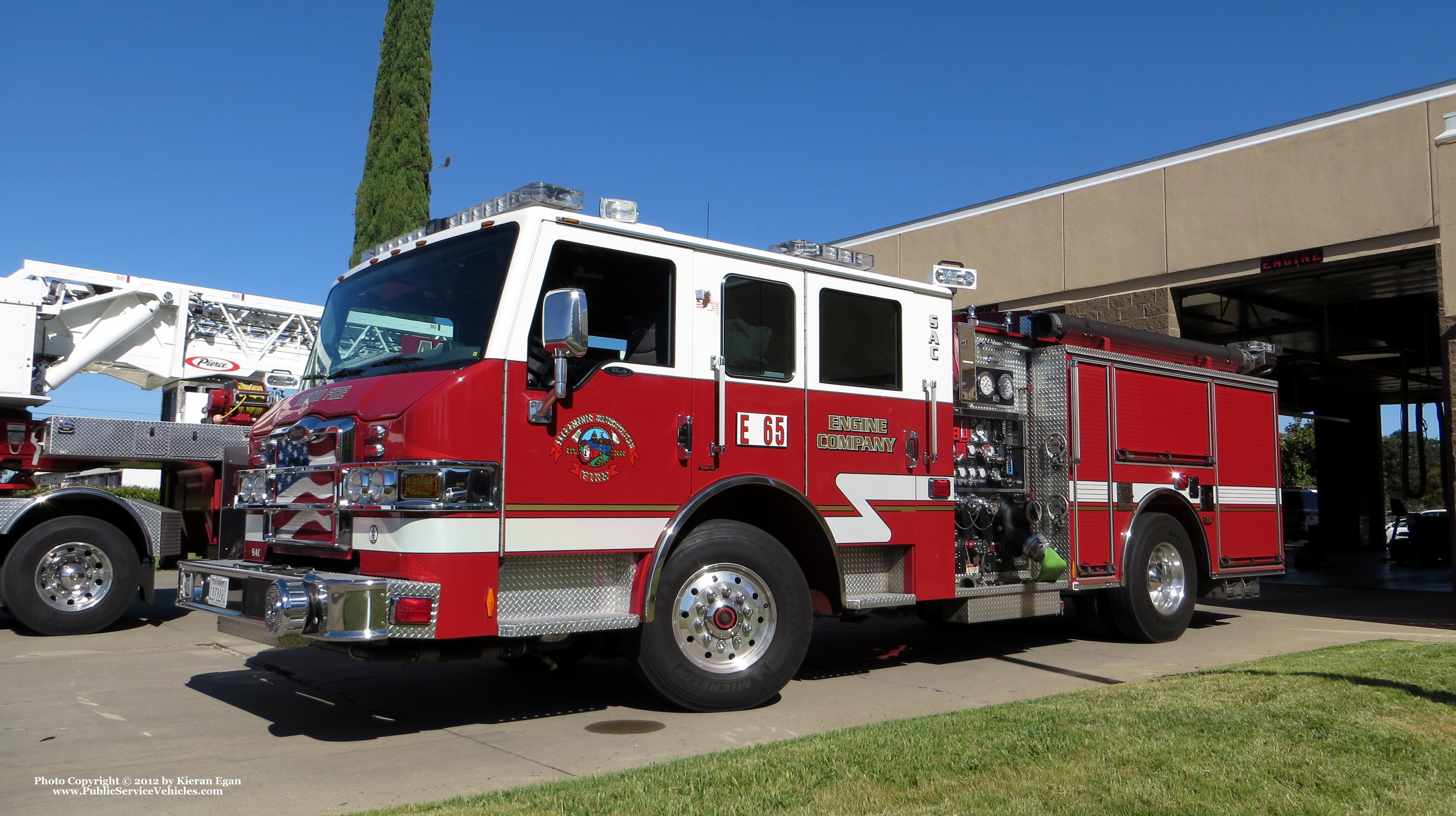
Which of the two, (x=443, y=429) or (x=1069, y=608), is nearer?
(x=443, y=429)

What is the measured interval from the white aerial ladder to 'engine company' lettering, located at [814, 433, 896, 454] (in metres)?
5.93

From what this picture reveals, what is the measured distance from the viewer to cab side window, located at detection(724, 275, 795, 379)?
6.42 m

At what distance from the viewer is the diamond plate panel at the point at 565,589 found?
5.43m

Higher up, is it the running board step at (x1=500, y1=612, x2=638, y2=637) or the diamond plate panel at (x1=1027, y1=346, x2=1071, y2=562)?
the diamond plate panel at (x1=1027, y1=346, x2=1071, y2=562)

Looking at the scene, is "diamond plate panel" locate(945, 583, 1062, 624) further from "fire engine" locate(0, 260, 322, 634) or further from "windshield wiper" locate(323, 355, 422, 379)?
"fire engine" locate(0, 260, 322, 634)

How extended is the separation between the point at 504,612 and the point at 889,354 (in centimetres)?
317

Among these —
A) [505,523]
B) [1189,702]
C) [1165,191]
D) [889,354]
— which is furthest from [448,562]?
[1165,191]

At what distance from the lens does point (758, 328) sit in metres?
6.58

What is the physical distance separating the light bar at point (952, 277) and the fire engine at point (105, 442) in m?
4.30

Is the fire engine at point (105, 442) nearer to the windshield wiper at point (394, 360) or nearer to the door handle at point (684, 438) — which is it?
the windshield wiper at point (394, 360)

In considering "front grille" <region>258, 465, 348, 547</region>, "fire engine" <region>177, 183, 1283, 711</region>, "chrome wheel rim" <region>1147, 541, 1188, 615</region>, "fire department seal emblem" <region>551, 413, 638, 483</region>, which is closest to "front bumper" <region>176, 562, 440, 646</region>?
"fire engine" <region>177, 183, 1283, 711</region>

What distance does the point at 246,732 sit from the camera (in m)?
5.66

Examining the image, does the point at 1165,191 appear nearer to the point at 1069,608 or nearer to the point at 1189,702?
the point at 1069,608
